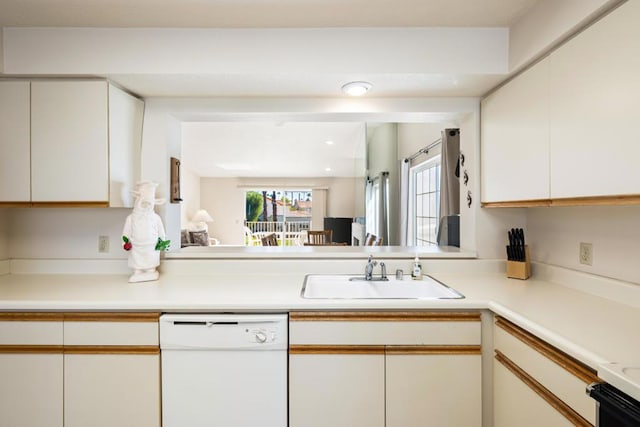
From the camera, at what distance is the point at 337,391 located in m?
1.33

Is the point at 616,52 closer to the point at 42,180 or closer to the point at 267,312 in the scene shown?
the point at 267,312

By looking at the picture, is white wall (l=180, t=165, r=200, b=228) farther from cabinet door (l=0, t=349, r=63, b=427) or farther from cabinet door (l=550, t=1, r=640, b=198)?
cabinet door (l=550, t=1, r=640, b=198)

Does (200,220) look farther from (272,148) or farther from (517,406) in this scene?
(517,406)

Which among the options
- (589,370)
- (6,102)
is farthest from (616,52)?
(6,102)

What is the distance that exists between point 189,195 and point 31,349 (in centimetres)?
697

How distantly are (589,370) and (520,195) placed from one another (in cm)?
86

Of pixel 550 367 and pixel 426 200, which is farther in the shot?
pixel 426 200

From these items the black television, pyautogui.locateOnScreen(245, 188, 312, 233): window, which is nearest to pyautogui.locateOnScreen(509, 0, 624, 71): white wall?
the black television

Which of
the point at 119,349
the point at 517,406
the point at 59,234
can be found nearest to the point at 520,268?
the point at 517,406

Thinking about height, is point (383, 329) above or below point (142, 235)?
below

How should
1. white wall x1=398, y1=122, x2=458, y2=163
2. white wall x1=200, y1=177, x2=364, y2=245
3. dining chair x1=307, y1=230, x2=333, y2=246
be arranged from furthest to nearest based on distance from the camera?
1. white wall x1=200, y1=177, x2=364, y2=245
2. dining chair x1=307, y1=230, x2=333, y2=246
3. white wall x1=398, y1=122, x2=458, y2=163

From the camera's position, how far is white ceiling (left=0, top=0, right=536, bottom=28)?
1382mm

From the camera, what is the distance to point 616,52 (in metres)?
1.02

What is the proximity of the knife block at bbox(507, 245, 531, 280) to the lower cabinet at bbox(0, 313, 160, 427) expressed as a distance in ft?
6.09
